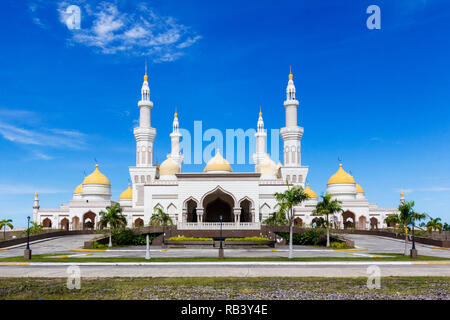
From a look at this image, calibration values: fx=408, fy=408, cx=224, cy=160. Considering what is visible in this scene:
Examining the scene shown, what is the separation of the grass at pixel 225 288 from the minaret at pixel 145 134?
2162 inches

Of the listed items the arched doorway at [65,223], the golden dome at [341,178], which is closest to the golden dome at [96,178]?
the arched doorway at [65,223]

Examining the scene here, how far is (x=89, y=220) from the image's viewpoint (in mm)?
68688

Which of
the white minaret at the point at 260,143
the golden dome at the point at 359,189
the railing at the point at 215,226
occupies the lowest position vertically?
the railing at the point at 215,226

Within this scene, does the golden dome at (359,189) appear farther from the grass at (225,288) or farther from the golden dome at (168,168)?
the grass at (225,288)

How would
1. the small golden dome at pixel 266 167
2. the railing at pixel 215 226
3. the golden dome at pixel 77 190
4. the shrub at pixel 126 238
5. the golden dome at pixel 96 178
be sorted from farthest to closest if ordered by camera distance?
1. the golden dome at pixel 77 190
2. the golden dome at pixel 96 178
3. the small golden dome at pixel 266 167
4. the railing at pixel 215 226
5. the shrub at pixel 126 238

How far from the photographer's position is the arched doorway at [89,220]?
223ft

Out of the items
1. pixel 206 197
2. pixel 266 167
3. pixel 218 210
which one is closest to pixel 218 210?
pixel 218 210

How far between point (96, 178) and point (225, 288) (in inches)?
2460

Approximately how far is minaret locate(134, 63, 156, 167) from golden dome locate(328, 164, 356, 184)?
3193 cm

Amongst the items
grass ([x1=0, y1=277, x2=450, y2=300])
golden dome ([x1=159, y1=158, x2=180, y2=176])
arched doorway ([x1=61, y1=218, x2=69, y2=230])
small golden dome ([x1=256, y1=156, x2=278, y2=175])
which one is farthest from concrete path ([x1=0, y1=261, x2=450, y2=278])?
arched doorway ([x1=61, y1=218, x2=69, y2=230])

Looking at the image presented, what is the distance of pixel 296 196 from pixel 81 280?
18.3 metres

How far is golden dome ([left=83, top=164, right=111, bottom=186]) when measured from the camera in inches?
2817

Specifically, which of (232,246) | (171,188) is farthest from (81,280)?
(171,188)
